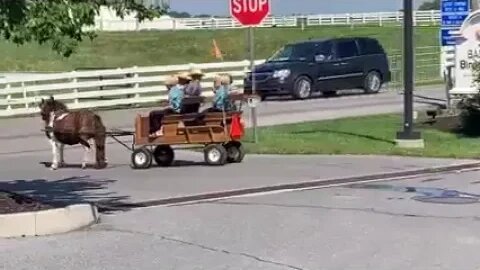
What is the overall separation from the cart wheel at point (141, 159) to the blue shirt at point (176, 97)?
0.85 metres

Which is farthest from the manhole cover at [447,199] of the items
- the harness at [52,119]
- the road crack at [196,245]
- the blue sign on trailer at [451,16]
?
the blue sign on trailer at [451,16]

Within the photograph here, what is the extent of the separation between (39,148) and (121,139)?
2031 millimetres

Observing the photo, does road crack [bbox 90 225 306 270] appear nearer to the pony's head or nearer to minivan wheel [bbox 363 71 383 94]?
the pony's head

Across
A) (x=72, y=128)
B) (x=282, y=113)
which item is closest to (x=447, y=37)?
(x=282, y=113)

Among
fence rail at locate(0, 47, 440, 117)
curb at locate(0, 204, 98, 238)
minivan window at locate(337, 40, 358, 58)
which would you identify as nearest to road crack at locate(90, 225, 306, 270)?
curb at locate(0, 204, 98, 238)

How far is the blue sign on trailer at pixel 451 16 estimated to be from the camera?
26.0 m

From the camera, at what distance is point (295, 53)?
3544 centimetres

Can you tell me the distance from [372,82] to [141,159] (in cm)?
1913

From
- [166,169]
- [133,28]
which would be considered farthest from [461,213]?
[133,28]

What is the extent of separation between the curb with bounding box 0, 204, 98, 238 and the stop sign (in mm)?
10277

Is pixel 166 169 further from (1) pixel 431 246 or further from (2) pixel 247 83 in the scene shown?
(2) pixel 247 83

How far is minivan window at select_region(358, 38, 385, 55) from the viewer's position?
119 feet

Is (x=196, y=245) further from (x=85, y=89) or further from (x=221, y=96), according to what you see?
(x=85, y=89)

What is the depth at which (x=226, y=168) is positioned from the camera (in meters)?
17.7
